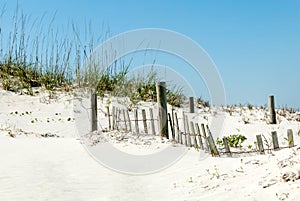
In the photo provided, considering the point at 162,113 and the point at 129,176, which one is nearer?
the point at 129,176

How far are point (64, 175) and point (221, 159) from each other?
2740 millimetres

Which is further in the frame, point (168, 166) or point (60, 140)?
point (60, 140)

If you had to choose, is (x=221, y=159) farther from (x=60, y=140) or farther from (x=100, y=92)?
(x=100, y=92)

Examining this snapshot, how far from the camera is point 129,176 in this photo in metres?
6.64

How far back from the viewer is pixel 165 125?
920 cm

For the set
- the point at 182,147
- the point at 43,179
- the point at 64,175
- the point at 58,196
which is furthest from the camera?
the point at 182,147

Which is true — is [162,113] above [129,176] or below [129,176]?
above

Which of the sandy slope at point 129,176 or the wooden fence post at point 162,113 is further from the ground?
the wooden fence post at point 162,113

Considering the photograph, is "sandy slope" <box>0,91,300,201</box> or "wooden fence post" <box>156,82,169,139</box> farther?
"wooden fence post" <box>156,82,169,139</box>

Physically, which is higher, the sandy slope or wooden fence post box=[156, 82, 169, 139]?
wooden fence post box=[156, 82, 169, 139]

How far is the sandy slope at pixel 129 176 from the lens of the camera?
181 inches

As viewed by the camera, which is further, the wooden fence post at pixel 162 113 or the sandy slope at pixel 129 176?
the wooden fence post at pixel 162 113

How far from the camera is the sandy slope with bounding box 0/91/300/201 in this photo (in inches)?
181

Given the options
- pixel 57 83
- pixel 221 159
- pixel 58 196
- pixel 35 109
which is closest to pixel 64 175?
pixel 58 196
